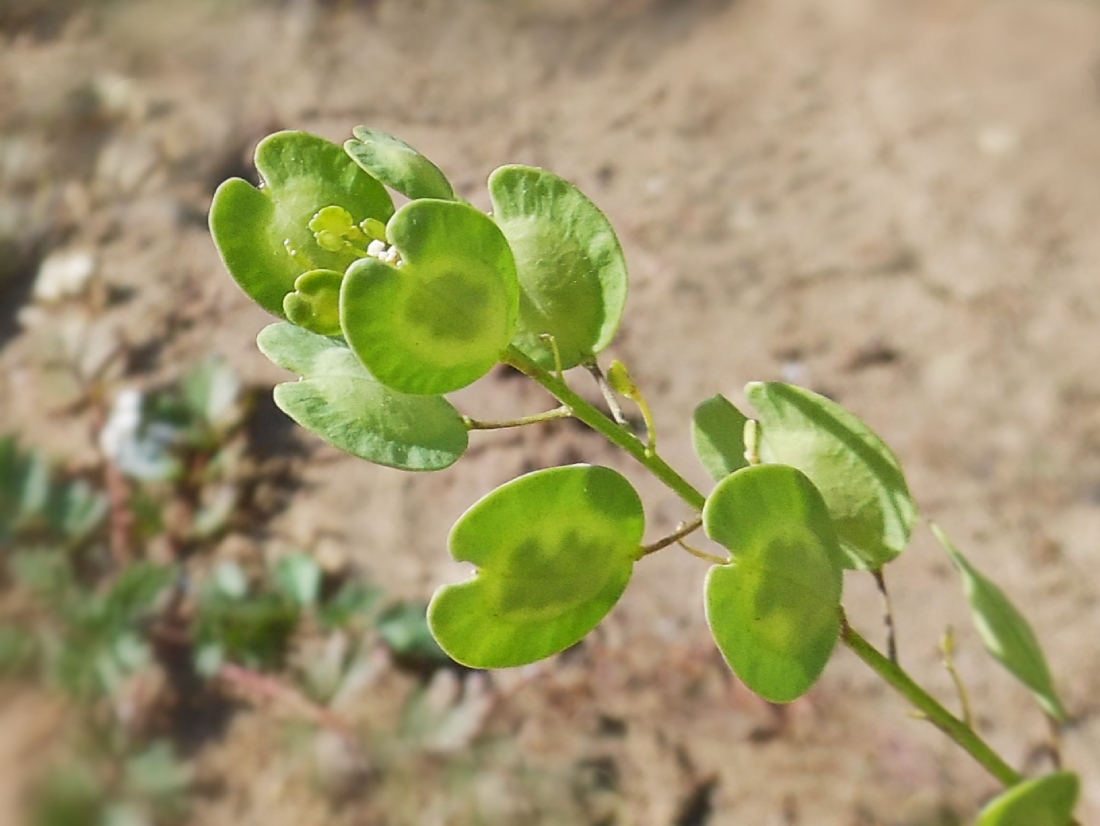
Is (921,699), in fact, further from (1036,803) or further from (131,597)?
(131,597)

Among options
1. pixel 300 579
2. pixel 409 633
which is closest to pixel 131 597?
pixel 300 579

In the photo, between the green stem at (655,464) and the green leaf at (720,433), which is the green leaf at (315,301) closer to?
the green stem at (655,464)

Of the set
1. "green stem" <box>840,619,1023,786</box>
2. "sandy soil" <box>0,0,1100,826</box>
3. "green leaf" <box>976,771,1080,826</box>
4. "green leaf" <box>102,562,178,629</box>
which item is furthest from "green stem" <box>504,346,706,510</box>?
"green leaf" <box>102,562,178,629</box>

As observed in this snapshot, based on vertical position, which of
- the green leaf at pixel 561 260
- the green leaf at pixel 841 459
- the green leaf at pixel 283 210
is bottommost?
the green leaf at pixel 841 459

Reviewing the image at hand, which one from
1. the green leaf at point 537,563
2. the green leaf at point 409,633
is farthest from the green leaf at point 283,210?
the green leaf at point 409,633

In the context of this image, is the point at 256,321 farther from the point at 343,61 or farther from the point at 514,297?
the point at 514,297

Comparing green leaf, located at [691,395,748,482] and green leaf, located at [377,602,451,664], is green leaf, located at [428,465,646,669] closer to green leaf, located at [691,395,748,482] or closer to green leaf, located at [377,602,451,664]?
green leaf, located at [691,395,748,482]

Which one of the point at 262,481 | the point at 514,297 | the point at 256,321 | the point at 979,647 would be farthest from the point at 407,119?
the point at 514,297

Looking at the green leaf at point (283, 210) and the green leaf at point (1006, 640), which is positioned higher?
the green leaf at point (283, 210)
